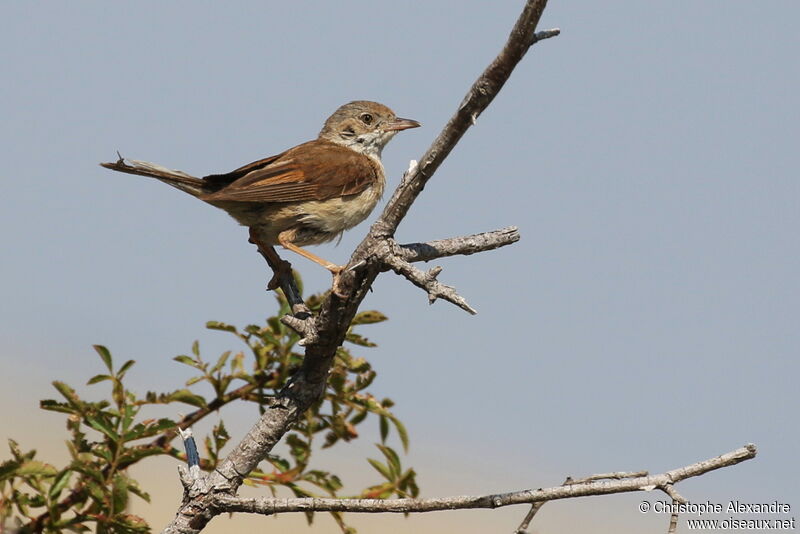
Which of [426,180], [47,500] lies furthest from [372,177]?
[47,500]

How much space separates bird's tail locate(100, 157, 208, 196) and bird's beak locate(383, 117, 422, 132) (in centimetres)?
224

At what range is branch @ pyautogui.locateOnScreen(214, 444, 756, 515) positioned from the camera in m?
3.30

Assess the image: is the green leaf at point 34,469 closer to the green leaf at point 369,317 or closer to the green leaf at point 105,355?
the green leaf at point 105,355

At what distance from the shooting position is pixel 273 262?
5.80 meters

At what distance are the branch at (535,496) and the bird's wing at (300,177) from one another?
2785 millimetres

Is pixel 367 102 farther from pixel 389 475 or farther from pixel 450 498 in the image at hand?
pixel 450 498

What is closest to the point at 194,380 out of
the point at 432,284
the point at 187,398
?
the point at 187,398

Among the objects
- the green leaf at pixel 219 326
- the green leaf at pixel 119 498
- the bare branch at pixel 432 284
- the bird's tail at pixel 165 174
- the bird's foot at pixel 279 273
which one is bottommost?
the green leaf at pixel 119 498

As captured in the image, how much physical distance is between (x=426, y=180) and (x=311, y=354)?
3.85 ft

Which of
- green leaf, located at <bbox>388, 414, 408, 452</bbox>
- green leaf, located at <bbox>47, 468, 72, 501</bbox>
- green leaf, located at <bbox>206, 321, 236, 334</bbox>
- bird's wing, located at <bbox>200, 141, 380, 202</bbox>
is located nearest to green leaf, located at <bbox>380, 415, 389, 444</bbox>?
green leaf, located at <bbox>388, 414, 408, 452</bbox>

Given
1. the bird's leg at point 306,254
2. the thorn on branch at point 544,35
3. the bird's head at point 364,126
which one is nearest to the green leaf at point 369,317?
the bird's leg at point 306,254

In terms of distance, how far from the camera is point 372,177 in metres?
6.79

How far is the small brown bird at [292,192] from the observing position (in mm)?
5969

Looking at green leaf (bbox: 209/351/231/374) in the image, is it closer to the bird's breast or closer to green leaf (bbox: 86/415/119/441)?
green leaf (bbox: 86/415/119/441)
